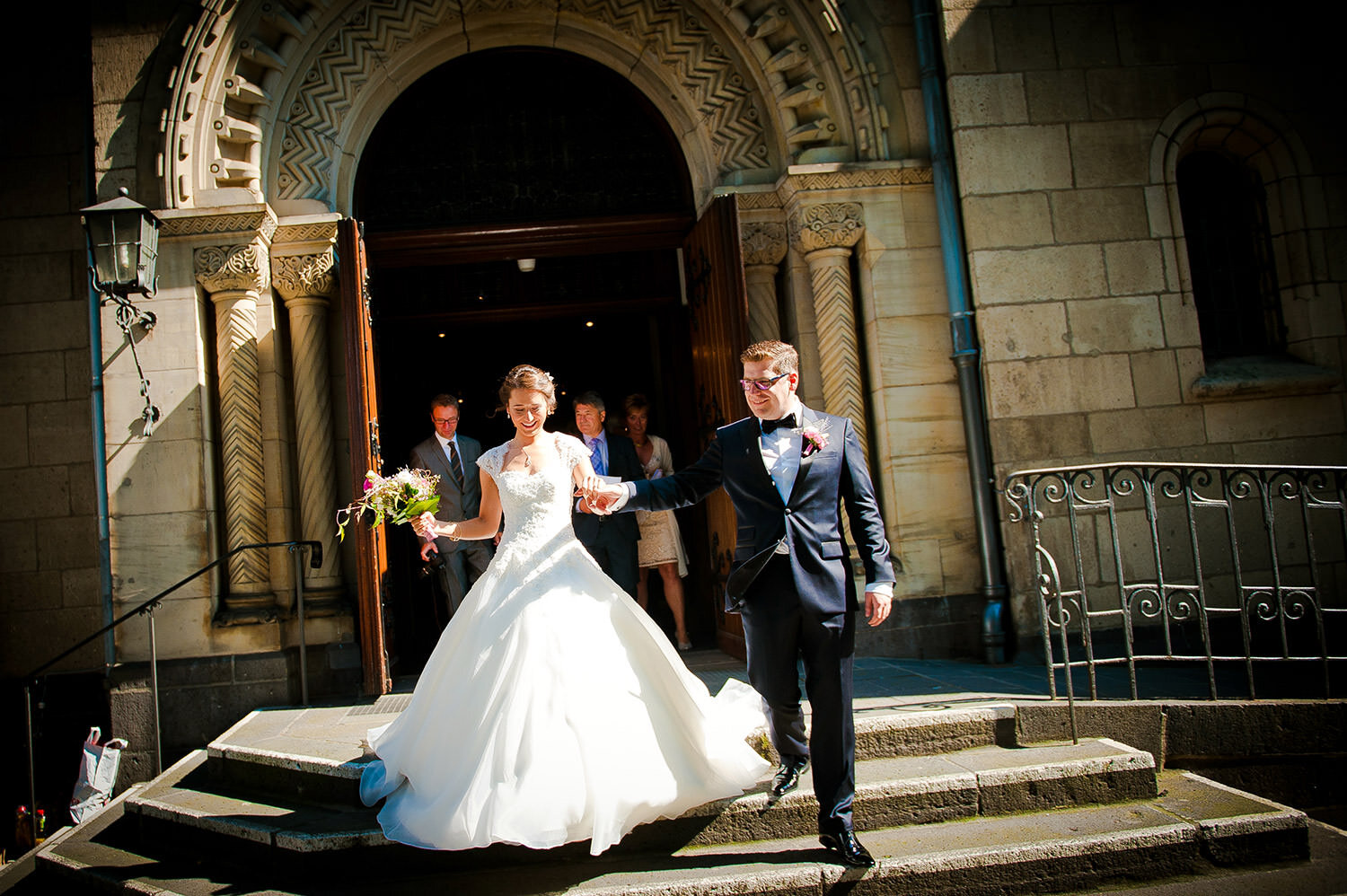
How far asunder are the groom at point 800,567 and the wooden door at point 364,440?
2834mm

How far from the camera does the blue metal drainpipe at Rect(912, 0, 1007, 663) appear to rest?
6684 mm

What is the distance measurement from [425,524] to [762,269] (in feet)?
12.8

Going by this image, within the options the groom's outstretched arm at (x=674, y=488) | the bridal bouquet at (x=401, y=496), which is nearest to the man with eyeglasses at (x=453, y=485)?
the bridal bouquet at (x=401, y=496)

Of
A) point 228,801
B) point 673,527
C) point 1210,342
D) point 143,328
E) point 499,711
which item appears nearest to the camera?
point 499,711

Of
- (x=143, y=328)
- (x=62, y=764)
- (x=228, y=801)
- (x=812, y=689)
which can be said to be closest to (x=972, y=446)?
(x=812, y=689)

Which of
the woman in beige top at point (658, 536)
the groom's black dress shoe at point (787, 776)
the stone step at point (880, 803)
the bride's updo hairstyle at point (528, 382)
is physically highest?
the bride's updo hairstyle at point (528, 382)

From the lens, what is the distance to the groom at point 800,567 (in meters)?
3.47

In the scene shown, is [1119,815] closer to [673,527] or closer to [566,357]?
[673,527]

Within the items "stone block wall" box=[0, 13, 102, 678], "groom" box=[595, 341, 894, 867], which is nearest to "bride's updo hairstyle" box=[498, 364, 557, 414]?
"groom" box=[595, 341, 894, 867]

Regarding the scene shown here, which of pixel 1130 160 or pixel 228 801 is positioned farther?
pixel 1130 160

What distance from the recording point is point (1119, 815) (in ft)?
13.0

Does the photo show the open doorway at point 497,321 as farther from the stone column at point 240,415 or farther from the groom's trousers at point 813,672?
the groom's trousers at point 813,672

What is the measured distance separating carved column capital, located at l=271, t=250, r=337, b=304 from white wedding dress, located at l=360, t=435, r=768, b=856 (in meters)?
3.29

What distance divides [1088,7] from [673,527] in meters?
4.98
